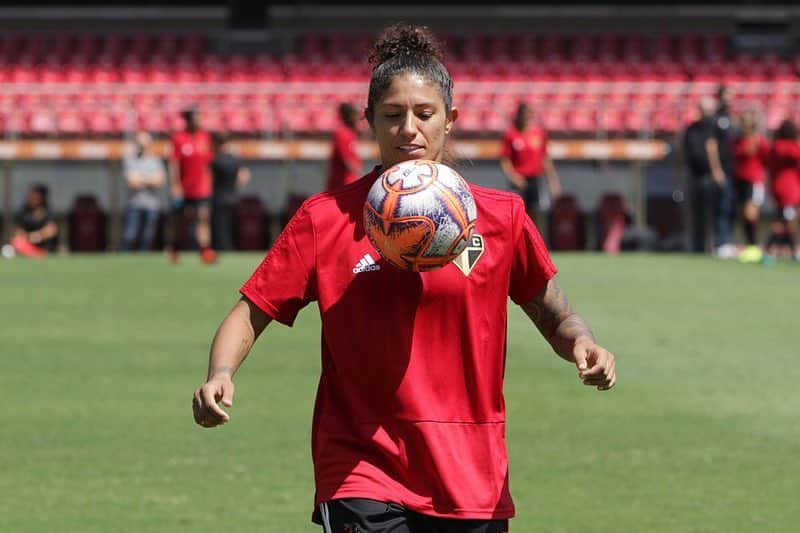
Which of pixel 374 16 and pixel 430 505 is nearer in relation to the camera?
pixel 430 505

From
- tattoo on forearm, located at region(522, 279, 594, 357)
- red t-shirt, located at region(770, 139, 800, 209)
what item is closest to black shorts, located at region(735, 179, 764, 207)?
red t-shirt, located at region(770, 139, 800, 209)

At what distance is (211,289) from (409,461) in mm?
13603

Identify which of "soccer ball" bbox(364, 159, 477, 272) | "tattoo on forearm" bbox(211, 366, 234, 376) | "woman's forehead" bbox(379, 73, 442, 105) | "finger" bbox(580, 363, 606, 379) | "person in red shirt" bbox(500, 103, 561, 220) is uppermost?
"woman's forehead" bbox(379, 73, 442, 105)

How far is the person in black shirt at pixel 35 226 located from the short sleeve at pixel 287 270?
20960mm

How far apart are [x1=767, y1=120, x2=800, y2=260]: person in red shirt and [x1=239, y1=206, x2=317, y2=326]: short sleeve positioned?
1857 cm

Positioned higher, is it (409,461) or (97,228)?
(409,461)

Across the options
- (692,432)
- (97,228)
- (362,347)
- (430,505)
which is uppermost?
(362,347)

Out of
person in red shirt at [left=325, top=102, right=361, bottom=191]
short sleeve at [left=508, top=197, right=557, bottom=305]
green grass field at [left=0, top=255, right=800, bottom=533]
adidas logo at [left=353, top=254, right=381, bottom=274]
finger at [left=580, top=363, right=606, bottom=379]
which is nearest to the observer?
finger at [left=580, top=363, right=606, bottom=379]

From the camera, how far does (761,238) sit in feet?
87.2

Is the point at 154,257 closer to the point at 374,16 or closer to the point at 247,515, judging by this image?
the point at 247,515

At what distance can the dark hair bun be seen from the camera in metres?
4.19

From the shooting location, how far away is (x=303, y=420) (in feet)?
33.1

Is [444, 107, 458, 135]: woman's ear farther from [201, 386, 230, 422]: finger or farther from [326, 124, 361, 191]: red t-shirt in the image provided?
[326, 124, 361, 191]: red t-shirt

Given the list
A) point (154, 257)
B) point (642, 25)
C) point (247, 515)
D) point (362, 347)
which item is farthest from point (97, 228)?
point (362, 347)
